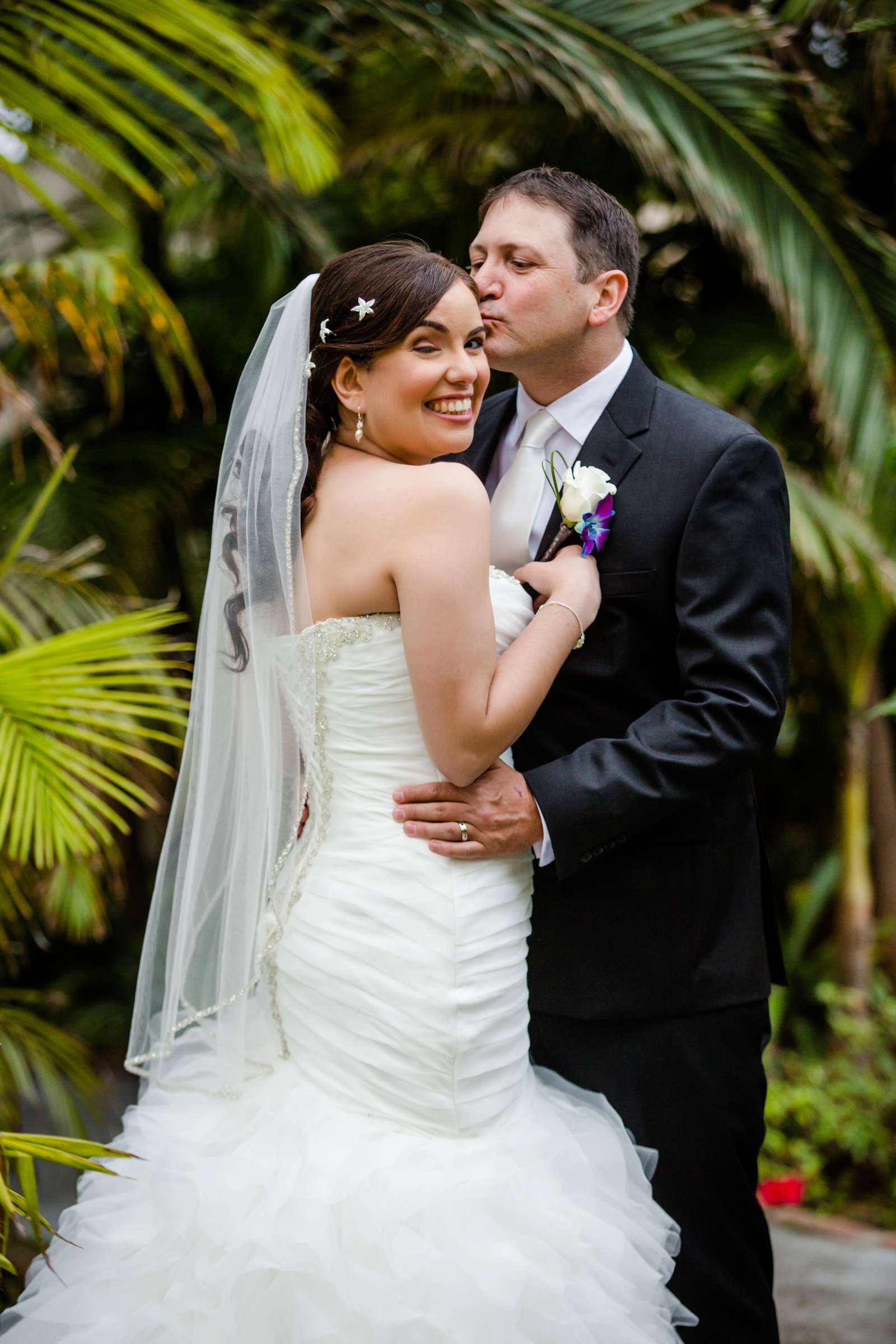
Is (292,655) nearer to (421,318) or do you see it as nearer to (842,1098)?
(421,318)

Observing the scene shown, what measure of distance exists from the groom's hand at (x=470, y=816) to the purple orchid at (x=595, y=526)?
0.47 metres

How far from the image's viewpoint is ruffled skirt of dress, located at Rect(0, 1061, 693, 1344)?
6.01ft

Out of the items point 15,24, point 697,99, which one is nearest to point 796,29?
point 697,99

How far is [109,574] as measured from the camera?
388cm

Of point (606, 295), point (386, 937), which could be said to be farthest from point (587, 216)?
point (386, 937)

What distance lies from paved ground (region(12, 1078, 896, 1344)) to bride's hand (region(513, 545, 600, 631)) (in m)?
1.99

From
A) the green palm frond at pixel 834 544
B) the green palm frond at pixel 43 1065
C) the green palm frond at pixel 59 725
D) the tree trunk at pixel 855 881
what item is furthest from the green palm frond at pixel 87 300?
the tree trunk at pixel 855 881

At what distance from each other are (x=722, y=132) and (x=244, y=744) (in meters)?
2.57

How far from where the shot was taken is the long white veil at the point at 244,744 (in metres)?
2.14

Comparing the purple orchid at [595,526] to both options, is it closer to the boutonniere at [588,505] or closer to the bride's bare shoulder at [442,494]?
the boutonniere at [588,505]

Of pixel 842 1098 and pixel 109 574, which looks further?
pixel 842 1098

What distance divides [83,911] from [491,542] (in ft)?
6.34

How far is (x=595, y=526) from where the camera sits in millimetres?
2262

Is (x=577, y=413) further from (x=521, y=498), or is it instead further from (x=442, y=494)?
(x=442, y=494)
